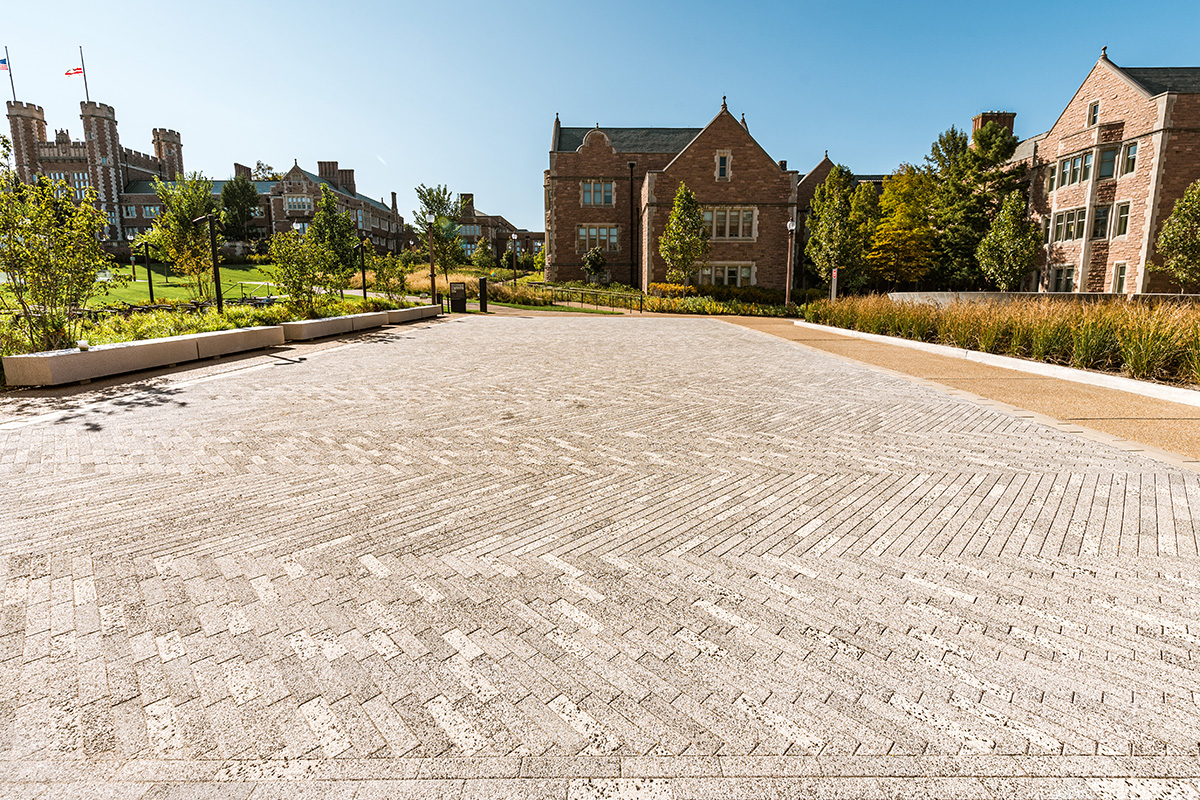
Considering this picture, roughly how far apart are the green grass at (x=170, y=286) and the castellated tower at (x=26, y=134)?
37617 millimetres

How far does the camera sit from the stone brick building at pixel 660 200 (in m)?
37.8

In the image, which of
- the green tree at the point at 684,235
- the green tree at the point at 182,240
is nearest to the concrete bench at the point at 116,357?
the green tree at the point at 182,240

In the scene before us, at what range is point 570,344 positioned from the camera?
1595 cm

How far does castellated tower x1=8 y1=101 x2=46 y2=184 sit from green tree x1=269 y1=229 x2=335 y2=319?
3663 inches

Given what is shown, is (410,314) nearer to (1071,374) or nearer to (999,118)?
(1071,374)

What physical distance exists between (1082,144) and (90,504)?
134ft

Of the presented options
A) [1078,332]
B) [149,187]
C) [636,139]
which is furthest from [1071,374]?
[149,187]

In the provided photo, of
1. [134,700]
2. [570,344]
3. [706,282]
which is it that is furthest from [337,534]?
[706,282]

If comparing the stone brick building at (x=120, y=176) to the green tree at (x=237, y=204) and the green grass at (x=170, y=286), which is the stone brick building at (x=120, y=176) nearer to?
the green tree at (x=237, y=204)

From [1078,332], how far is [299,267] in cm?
1945

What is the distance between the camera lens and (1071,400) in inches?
324

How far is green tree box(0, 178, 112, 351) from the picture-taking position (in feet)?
32.1

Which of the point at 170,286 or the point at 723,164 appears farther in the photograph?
the point at 170,286

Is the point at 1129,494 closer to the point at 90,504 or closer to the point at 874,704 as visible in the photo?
the point at 874,704
